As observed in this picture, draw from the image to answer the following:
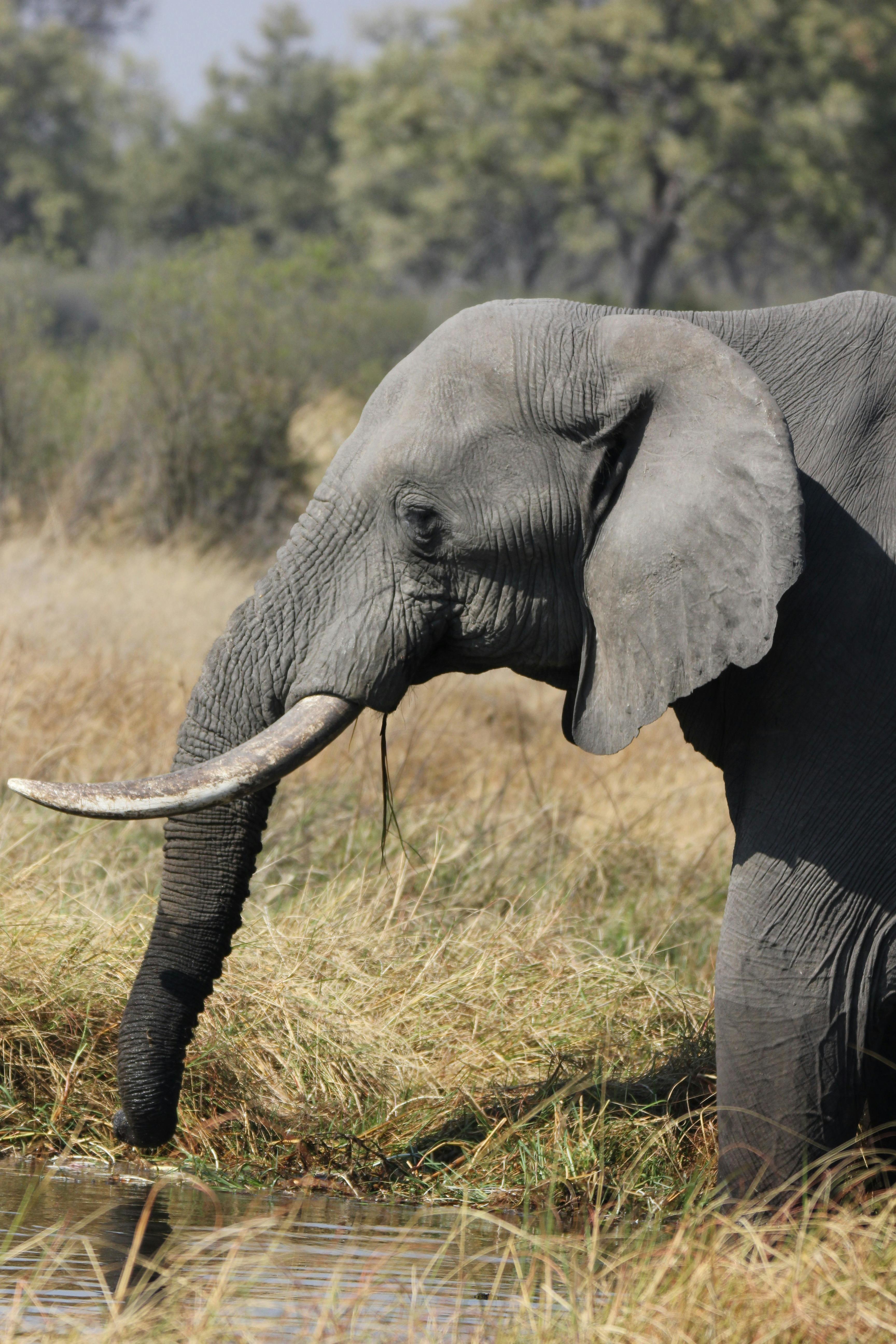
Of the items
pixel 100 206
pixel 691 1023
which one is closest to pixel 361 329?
pixel 691 1023

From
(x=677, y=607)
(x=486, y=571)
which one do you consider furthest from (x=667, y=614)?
(x=486, y=571)

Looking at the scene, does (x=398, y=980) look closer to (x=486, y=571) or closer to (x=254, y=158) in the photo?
(x=486, y=571)

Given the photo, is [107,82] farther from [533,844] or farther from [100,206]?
[533,844]

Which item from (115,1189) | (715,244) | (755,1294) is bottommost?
(115,1189)

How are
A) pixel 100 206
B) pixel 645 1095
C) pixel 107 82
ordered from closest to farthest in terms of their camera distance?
pixel 645 1095 < pixel 100 206 < pixel 107 82

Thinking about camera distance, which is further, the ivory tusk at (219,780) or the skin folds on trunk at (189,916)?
the skin folds on trunk at (189,916)

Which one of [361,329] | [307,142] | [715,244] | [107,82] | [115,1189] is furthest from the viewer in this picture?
[107,82]

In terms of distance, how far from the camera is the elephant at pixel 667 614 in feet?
12.5

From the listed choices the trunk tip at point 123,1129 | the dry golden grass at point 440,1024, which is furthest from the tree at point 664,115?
the trunk tip at point 123,1129

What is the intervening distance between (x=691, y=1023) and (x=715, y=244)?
113 feet

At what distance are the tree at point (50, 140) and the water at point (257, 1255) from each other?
38828mm

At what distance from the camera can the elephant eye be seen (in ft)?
13.0

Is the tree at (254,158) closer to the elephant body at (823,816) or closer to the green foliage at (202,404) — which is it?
the green foliage at (202,404)

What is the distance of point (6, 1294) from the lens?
3523mm
